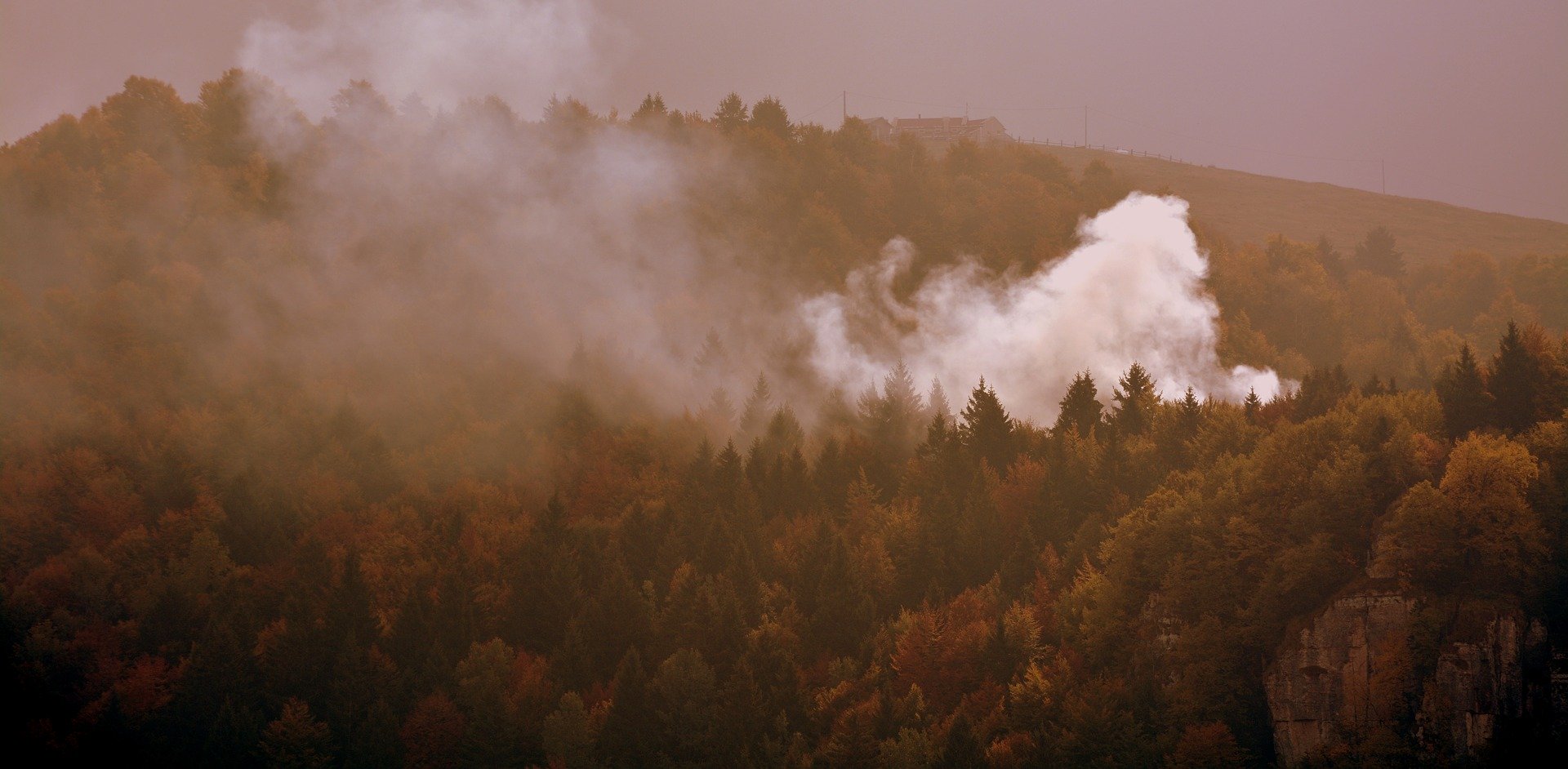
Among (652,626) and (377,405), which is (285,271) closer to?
(377,405)

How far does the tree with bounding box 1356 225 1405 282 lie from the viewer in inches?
6698

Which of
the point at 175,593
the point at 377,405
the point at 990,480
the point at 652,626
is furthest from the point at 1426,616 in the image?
the point at 377,405

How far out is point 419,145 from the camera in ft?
579

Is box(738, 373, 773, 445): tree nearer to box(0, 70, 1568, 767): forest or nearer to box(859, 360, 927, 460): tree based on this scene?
box(0, 70, 1568, 767): forest

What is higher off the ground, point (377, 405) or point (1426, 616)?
point (377, 405)

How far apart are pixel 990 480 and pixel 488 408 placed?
172 feet

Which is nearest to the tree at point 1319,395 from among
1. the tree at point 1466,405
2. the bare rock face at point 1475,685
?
the tree at point 1466,405

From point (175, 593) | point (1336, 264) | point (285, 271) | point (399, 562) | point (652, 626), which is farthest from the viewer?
point (1336, 264)

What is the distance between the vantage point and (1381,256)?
171 meters

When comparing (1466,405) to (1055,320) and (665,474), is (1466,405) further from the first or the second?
(665,474)

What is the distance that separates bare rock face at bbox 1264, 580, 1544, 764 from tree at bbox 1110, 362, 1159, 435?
3068 centimetres

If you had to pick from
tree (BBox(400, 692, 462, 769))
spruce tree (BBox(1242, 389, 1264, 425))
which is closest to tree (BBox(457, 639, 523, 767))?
tree (BBox(400, 692, 462, 769))

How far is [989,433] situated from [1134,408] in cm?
1064

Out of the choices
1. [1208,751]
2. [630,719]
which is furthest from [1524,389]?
[630,719]
